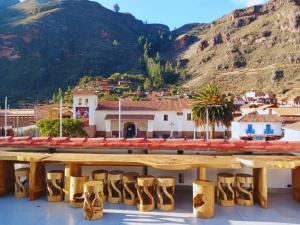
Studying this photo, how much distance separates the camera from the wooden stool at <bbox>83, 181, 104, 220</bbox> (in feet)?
19.4

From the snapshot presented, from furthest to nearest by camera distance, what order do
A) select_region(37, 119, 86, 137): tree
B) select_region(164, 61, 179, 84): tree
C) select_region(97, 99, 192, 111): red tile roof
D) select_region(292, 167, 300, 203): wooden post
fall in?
select_region(164, 61, 179, 84): tree, select_region(97, 99, 192, 111): red tile roof, select_region(37, 119, 86, 137): tree, select_region(292, 167, 300, 203): wooden post

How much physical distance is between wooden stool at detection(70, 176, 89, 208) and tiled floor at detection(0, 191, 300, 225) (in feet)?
0.53

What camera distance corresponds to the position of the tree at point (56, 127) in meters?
30.2

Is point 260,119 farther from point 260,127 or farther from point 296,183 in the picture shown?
point 296,183

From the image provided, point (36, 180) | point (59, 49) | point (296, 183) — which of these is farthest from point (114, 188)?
point (59, 49)

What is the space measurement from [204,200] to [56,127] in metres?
26.4

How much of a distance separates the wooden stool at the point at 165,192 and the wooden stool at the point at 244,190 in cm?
153

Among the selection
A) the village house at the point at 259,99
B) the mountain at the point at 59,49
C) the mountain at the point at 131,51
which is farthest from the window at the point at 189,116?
the mountain at the point at 59,49

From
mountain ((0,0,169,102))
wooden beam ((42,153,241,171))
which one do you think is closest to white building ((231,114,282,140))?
wooden beam ((42,153,241,171))

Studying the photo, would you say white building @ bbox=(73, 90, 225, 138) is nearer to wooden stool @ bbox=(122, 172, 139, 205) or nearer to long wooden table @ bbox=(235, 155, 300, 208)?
long wooden table @ bbox=(235, 155, 300, 208)

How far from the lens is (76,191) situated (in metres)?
6.56

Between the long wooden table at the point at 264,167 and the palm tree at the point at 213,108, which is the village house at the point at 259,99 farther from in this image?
the long wooden table at the point at 264,167

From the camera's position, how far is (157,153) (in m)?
7.69

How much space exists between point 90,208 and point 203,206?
2.21m
